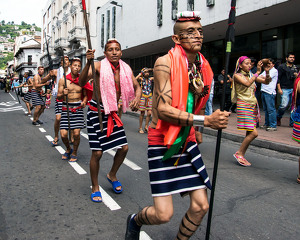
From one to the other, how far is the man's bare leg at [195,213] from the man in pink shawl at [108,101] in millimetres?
1620

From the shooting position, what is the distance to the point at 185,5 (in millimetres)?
15008

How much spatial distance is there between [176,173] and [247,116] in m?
3.33

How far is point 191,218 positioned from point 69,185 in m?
2.58

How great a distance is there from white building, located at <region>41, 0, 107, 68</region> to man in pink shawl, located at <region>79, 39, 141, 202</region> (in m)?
21.1

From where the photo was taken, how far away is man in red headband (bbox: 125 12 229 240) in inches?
81.7

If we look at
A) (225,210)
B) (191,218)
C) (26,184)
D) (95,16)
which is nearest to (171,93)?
(191,218)

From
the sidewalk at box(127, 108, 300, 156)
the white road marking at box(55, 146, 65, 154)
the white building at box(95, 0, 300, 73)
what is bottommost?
the white road marking at box(55, 146, 65, 154)

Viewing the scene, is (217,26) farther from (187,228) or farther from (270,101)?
(187,228)

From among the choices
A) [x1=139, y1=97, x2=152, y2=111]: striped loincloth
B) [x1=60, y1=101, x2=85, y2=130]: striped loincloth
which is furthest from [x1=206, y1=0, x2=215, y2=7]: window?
[x1=60, y1=101, x2=85, y2=130]: striped loincloth

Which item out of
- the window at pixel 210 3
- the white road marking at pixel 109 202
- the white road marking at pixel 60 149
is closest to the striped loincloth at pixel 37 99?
the white road marking at pixel 60 149

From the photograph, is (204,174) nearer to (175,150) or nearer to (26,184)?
(175,150)

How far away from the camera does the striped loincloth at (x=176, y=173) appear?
2.18m

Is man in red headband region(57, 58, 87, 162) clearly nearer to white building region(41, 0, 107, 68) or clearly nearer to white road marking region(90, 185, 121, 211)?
white road marking region(90, 185, 121, 211)

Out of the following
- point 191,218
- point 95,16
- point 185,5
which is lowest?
point 191,218
